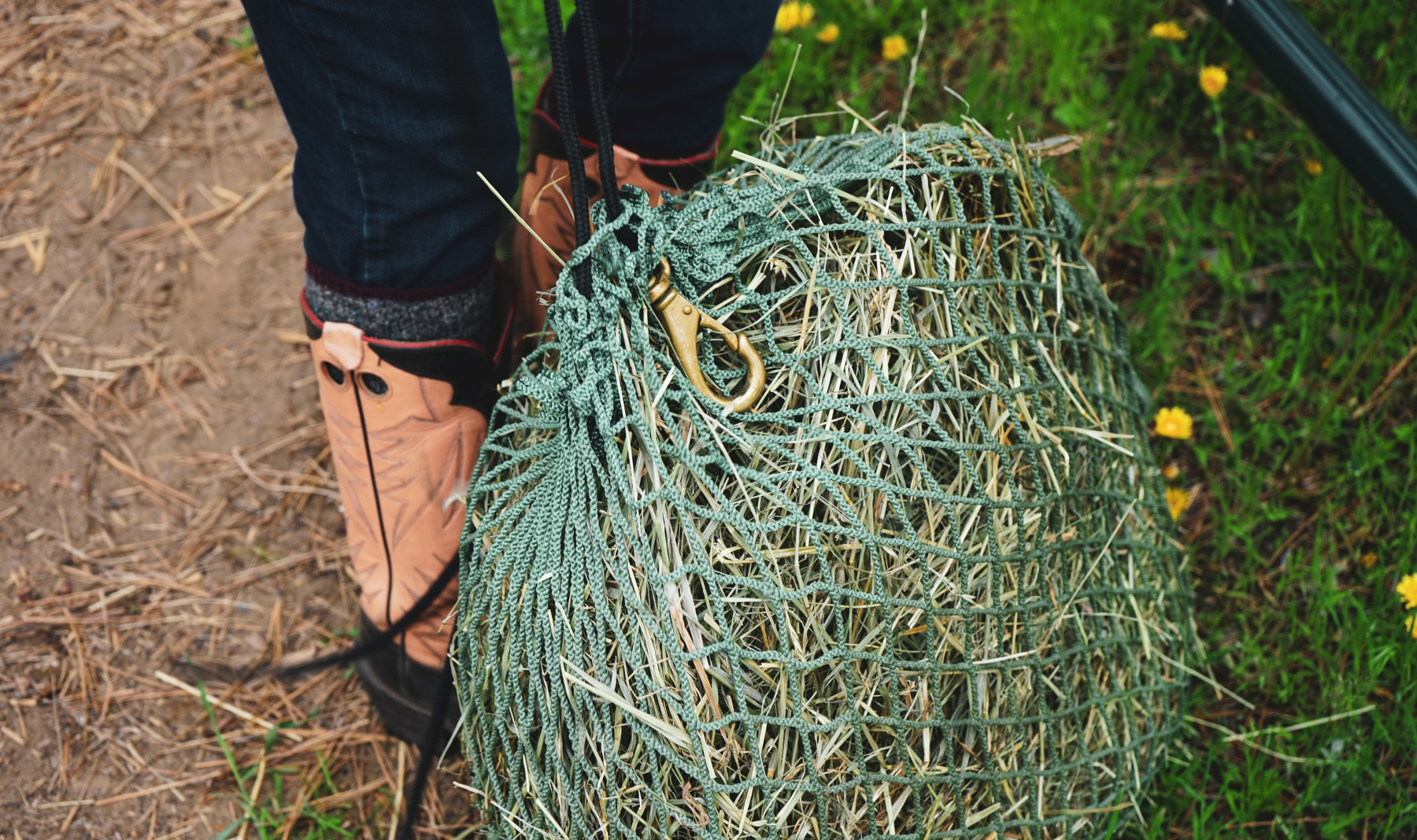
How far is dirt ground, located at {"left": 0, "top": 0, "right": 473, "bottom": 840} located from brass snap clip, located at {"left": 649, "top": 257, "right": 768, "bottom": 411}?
2.69 ft

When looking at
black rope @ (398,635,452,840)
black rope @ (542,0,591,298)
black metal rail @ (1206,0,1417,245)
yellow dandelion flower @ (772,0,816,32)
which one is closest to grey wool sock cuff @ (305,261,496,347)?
black rope @ (542,0,591,298)

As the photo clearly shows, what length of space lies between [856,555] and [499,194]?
0.60m

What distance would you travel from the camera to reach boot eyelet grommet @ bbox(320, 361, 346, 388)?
125 centimetres

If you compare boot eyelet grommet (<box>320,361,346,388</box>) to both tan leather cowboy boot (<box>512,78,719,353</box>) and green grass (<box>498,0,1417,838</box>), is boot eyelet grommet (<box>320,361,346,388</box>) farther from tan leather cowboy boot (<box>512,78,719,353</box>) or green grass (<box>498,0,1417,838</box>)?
green grass (<box>498,0,1417,838</box>)

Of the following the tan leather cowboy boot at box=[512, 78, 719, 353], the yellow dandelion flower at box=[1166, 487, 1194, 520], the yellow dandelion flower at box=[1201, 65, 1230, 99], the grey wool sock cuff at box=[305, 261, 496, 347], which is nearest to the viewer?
the grey wool sock cuff at box=[305, 261, 496, 347]

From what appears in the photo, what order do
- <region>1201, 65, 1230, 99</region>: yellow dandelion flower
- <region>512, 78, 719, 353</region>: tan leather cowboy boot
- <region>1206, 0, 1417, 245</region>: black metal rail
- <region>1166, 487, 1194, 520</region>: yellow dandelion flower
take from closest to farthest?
<region>1206, 0, 1417, 245</region>: black metal rail
<region>512, 78, 719, 353</region>: tan leather cowboy boot
<region>1166, 487, 1194, 520</region>: yellow dandelion flower
<region>1201, 65, 1230, 99</region>: yellow dandelion flower

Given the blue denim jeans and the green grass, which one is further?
the green grass

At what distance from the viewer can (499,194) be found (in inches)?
44.1

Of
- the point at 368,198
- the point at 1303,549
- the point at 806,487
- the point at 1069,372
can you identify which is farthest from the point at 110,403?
the point at 1303,549

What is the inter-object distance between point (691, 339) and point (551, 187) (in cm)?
59

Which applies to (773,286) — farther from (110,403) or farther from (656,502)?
(110,403)

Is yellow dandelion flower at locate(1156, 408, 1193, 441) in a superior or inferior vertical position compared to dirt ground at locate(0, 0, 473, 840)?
superior

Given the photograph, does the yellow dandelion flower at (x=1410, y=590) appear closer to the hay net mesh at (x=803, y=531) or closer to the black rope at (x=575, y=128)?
the hay net mesh at (x=803, y=531)

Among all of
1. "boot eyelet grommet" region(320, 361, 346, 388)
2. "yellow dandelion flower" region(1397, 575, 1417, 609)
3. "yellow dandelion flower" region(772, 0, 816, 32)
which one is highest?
"yellow dandelion flower" region(772, 0, 816, 32)
